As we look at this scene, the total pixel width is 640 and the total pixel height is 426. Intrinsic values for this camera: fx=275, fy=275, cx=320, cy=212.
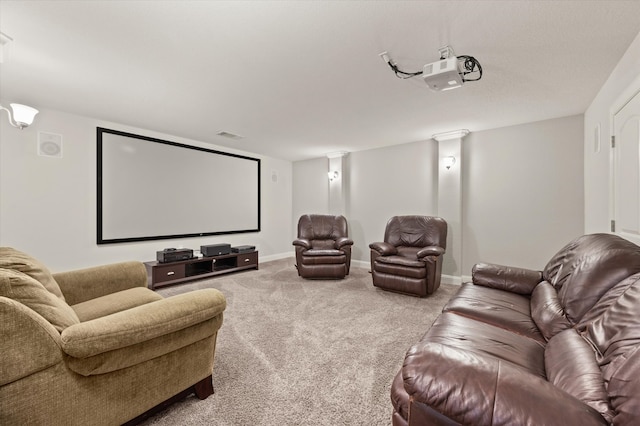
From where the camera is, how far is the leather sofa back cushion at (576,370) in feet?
2.78

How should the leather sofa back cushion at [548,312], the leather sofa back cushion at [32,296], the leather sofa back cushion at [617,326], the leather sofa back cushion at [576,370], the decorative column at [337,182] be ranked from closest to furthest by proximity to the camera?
1. the leather sofa back cushion at [576,370]
2. the leather sofa back cushion at [617,326]
3. the leather sofa back cushion at [32,296]
4. the leather sofa back cushion at [548,312]
5. the decorative column at [337,182]

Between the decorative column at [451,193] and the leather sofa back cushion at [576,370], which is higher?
the decorative column at [451,193]

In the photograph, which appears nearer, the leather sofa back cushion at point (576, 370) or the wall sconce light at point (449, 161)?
the leather sofa back cushion at point (576, 370)

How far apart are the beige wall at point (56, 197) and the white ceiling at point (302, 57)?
0.34m

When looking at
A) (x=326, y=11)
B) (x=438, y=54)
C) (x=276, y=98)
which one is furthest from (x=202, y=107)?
(x=438, y=54)

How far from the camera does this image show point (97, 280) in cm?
218

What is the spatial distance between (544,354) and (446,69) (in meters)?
1.89

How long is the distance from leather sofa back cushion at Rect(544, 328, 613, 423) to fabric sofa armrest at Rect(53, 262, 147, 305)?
2.86 m

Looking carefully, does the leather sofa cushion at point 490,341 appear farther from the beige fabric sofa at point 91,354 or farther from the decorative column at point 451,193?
the decorative column at point 451,193

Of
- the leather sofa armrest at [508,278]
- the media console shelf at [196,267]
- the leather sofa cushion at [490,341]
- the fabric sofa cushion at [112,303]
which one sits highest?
the leather sofa armrest at [508,278]

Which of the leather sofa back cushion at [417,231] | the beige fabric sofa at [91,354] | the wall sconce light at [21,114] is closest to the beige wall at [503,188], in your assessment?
the leather sofa back cushion at [417,231]

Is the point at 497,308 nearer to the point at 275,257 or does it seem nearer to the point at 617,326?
the point at 617,326

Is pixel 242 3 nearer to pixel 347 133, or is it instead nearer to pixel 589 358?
pixel 589 358

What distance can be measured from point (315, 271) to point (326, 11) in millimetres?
3451
